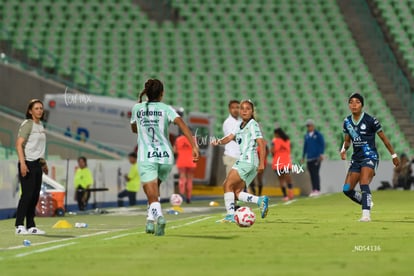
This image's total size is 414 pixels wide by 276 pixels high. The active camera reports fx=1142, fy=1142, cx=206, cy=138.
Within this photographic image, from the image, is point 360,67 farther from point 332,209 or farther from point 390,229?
point 390,229

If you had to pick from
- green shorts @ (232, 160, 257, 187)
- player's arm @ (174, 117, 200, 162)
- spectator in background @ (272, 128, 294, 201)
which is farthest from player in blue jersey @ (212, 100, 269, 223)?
spectator in background @ (272, 128, 294, 201)

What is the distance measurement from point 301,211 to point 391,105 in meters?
22.2

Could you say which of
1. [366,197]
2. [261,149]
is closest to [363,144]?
[366,197]

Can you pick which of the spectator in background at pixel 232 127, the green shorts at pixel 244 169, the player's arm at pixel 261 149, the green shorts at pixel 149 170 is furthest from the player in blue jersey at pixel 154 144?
the spectator in background at pixel 232 127

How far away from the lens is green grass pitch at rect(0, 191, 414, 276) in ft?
32.8

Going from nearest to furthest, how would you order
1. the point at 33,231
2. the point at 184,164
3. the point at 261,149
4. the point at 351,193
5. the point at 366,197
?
the point at 33,231
the point at 261,149
the point at 366,197
the point at 351,193
the point at 184,164

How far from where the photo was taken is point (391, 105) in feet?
142

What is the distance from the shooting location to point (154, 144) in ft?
46.9

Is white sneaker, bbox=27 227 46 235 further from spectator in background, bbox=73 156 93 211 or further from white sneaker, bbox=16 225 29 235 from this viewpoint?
spectator in background, bbox=73 156 93 211

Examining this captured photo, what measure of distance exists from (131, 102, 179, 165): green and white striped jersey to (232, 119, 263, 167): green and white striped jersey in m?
2.82

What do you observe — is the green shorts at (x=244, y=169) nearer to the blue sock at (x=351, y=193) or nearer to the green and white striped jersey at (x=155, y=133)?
the blue sock at (x=351, y=193)

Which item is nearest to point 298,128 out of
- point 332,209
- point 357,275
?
point 332,209

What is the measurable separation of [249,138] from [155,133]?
295 centimetres

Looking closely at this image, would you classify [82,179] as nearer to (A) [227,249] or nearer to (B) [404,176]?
(B) [404,176]
